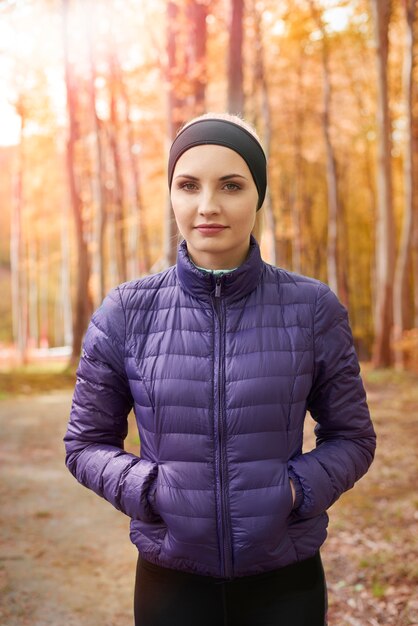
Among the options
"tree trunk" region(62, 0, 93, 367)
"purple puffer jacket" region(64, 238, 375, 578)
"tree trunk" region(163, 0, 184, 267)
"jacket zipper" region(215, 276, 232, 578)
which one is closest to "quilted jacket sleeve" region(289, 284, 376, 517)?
"purple puffer jacket" region(64, 238, 375, 578)

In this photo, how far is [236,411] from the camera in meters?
1.80

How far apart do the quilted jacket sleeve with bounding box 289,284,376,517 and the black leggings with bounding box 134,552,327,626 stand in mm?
241

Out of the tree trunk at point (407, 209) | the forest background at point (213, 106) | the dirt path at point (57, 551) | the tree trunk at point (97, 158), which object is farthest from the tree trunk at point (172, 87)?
the tree trunk at point (407, 209)

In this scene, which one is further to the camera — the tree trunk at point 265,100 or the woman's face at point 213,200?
the tree trunk at point 265,100

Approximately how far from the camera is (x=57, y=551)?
17.0 feet

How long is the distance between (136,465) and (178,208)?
749 millimetres

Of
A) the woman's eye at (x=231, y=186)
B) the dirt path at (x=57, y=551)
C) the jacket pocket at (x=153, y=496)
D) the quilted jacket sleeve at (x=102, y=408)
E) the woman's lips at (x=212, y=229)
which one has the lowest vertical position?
the dirt path at (x=57, y=551)

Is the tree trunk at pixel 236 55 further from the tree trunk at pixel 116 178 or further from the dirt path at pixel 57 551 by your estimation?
the tree trunk at pixel 116 178

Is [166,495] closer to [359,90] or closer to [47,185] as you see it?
[359,90]

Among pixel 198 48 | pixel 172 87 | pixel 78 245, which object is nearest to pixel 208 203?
pixel 172 87

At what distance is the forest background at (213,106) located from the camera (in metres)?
11.5

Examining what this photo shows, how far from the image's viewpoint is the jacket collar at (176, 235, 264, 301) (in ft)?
6.25

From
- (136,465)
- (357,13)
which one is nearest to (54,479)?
(136,465)

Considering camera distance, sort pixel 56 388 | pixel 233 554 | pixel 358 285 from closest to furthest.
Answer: pixel 233 554 → pixel 56 388 → pixel 358 285
